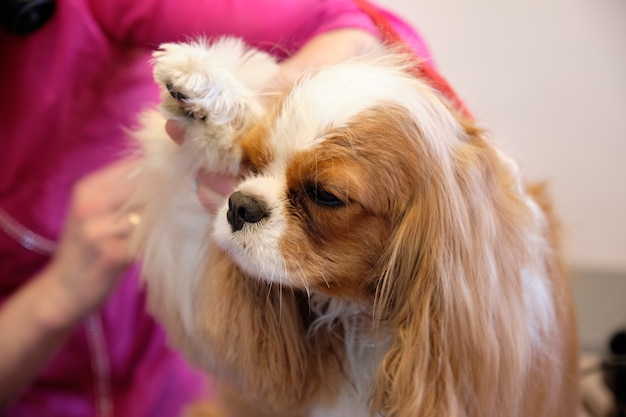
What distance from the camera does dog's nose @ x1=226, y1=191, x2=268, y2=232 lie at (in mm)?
484

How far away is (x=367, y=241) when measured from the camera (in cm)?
49

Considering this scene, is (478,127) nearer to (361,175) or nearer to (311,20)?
(361,175)

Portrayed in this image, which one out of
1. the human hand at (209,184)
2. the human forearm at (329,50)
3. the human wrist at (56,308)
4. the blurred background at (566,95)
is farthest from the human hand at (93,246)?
the blurred background at (566,95)

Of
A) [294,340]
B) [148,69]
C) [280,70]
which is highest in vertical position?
[280,70]

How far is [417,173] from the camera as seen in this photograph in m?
0.47

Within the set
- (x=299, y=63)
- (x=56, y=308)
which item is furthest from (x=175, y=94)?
(x=56, y=308)

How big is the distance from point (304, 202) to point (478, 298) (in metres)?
0.16

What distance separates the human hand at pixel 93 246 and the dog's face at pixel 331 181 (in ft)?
0.88

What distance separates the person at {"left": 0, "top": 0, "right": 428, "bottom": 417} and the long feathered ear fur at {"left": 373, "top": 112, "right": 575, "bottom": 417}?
0.18m

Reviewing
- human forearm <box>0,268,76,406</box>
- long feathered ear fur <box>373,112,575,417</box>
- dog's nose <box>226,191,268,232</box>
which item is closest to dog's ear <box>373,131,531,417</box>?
long feathered ear fur <box>373,112,575,417</box>

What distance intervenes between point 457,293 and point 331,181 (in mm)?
139

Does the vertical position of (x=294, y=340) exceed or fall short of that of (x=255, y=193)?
it falls short

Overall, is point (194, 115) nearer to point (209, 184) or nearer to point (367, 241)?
point (209, 184)

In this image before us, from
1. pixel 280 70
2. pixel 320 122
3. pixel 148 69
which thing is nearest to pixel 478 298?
pixel 320 122
